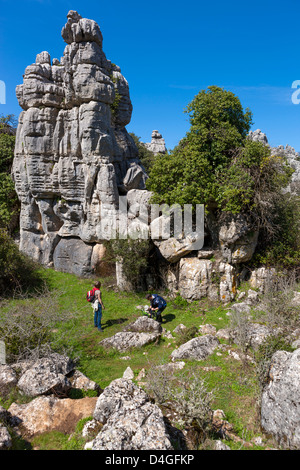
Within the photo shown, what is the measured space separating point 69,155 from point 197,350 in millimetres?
14730

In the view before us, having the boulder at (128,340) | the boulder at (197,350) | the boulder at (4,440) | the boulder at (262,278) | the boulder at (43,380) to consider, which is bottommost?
the boulder at (128,340)

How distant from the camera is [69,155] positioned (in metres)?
18.3

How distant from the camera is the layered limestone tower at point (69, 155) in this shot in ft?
56.0

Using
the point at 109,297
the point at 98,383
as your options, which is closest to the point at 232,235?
the point at 109,297

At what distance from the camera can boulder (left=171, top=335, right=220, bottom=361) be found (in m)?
8.11

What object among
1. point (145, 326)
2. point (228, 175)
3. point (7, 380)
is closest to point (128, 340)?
point (145, 326)

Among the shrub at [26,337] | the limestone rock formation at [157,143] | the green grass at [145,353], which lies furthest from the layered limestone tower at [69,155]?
the limestone rock formation at [157,143]

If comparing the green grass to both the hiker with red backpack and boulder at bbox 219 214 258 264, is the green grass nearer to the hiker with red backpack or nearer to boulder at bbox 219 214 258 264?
the hiker with red backpack

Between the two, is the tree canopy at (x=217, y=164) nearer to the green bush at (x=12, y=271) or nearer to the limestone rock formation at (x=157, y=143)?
the green bush at (x=12, y=271)

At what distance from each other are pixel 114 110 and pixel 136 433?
69.9ft

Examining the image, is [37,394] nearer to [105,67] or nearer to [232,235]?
[232,235]

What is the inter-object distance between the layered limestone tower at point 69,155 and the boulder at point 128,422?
1272 centimetres

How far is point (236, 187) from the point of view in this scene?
484 inches

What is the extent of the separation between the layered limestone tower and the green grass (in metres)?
3.80
